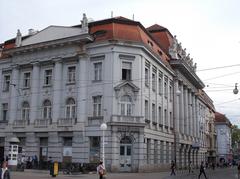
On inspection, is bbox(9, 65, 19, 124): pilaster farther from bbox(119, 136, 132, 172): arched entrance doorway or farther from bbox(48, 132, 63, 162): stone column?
bbox(119, 136, 132, 172): arched entrance doorway

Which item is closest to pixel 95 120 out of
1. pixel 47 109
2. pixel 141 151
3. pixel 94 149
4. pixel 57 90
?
pixel 94 149

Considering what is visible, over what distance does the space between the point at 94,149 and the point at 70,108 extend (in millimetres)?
5847

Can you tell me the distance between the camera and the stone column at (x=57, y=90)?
4512cm

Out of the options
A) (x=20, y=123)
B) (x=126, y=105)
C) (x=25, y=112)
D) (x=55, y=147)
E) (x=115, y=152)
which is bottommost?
→ (x=115, y=152)

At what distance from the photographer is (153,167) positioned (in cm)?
4588

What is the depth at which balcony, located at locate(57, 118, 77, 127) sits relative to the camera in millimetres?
43375

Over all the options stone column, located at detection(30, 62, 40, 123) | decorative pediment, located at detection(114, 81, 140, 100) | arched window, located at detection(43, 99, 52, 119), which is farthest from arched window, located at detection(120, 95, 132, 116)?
stone column, located at detection(30, 62, 40, 123)

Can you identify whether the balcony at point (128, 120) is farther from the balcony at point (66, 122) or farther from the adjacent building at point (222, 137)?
the adjacent building at point (222, 137)

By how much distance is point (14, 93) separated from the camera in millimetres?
49875

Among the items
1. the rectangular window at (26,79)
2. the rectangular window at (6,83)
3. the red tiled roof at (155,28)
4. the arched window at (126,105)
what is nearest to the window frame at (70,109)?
the arched window at (126,105)

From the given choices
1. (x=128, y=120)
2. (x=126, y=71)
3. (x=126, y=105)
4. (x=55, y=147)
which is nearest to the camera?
(x=128, y=120)

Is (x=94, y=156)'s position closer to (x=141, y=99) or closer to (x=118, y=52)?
(x=141, y=99)

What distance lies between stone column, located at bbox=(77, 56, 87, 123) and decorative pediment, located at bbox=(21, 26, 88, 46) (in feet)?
10.9

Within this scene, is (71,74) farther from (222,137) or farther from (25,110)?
(222,137)
